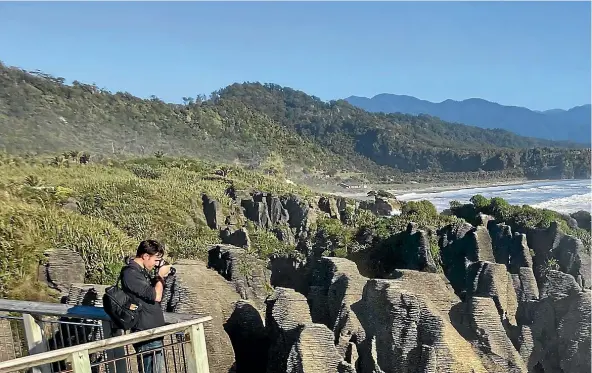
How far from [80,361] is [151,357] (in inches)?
23.3

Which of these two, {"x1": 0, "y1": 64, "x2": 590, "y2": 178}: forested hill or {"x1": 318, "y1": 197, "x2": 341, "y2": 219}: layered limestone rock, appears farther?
{"x1": 0, "y1": 64, "x2": 590, "y2": 178}: forested hill

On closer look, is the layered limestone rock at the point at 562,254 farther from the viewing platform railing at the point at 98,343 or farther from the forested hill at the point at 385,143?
the forested hill at the point at 385,143

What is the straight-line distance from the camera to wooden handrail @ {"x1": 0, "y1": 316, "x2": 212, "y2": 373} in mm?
2506

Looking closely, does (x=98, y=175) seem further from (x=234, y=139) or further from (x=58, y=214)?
(x=234, y=139)

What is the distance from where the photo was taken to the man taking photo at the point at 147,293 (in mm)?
3166

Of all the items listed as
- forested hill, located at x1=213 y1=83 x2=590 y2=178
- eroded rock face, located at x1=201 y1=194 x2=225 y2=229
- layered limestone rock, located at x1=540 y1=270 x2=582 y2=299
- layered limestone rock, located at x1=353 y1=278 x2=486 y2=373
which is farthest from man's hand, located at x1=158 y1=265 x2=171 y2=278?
forested hill, located at x1=213 y1=83 x2=590 y2=178

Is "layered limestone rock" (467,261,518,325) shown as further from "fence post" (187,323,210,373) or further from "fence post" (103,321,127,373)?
"fence post" (103,321,127,373)

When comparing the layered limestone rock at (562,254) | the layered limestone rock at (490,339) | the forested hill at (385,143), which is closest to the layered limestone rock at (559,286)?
the layered limestone rock at (490,339)

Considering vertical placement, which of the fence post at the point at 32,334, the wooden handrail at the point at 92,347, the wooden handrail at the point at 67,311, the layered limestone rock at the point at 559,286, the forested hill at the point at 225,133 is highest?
the forested hill at the point at 225,133

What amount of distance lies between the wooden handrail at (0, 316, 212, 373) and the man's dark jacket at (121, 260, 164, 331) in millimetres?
181

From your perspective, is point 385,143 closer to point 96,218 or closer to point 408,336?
point 96,218

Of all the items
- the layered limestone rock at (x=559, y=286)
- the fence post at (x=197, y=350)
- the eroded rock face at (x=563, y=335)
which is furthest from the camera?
the layered limestone rock at (x=559, y=286)

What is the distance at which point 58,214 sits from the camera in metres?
9.49

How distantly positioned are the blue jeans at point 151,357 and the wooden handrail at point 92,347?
271 mm
